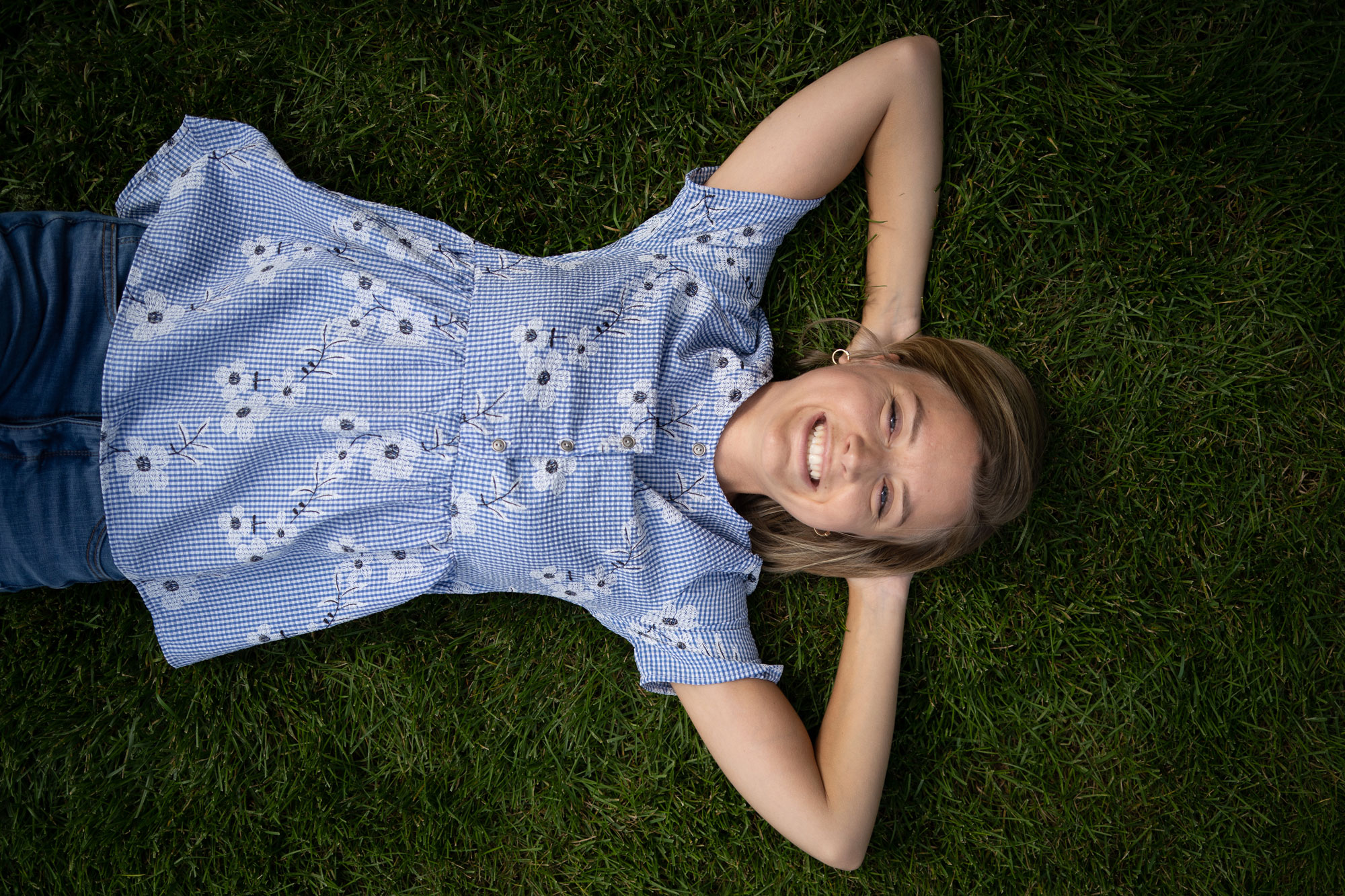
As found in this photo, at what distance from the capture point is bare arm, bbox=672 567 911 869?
2244 millimetres

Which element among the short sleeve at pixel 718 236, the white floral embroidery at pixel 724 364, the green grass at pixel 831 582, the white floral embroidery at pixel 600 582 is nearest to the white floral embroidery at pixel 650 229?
the short sleeve at pixel 718 236

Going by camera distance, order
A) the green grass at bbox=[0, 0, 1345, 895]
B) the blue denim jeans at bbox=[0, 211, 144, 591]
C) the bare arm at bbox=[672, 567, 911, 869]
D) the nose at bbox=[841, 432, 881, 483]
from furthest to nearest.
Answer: the green grass at bbox=[0, 0, 1345, 895] < the bare arm at bbox=[672, 567, 911, 869] < the blue denim jeans at bbox=[0, 211, 144, 591] < the nose at bbox=[841, 432, 881, 483]

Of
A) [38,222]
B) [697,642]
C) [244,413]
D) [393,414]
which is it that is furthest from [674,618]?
[38,222]

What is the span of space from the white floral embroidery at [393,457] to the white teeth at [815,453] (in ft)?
3.44

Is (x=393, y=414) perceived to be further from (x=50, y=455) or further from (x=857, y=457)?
(x=857, y=457)

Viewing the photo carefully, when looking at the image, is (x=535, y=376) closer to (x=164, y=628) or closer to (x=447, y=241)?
(x=447, y=241)

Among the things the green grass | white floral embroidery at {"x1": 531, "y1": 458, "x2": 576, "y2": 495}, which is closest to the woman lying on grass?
white floral embroidery at {"x1": 531, "y1": 458, "x2": 576, "y2": 495}

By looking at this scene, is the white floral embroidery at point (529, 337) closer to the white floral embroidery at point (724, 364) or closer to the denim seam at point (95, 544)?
the white floral embroidery at point (724, 364)

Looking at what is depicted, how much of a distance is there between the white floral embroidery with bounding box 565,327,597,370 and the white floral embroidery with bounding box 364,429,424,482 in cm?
49

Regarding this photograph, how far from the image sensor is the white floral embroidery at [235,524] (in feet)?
6.95

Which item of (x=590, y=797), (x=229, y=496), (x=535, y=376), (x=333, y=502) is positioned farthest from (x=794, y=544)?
(x=229, y=496)

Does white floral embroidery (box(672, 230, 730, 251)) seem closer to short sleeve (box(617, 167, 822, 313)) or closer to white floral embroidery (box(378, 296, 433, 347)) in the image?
short sleeve (box(617, 167, 822, 313))

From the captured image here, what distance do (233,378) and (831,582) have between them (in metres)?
1.93

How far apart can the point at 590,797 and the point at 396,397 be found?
148 cm
